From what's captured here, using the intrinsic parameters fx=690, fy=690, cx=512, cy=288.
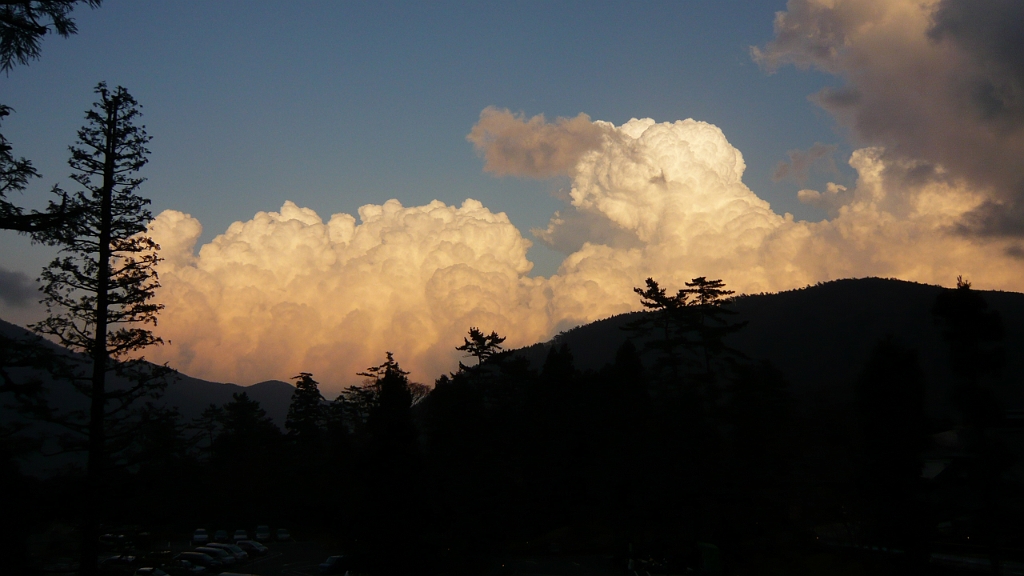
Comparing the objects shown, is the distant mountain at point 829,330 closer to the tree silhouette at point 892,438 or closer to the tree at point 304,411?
the tree at point 304,411

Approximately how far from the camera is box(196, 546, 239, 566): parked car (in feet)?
146

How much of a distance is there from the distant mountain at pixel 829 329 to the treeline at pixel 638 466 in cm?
5771

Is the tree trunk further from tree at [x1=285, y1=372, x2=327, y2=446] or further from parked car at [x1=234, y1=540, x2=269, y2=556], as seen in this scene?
tree at [x1=285, y1=372, x2=327, y2=446]

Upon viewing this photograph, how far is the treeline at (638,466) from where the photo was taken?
22672mm

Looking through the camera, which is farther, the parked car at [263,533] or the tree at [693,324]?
the parked car at [263,533]

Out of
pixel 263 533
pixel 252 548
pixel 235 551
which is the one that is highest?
pixel 235 551

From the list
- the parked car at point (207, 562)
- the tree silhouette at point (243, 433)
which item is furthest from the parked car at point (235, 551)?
the tree silhouette at point (243, 433)

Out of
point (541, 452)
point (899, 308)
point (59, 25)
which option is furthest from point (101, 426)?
point (899, 308)

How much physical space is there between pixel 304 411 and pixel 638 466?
45.4 metres

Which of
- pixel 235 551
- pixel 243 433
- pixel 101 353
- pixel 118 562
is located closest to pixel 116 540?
pixel 118 562

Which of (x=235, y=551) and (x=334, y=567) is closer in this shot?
(x=334, y=567)

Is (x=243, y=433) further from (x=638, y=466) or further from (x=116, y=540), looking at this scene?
(x=116, y=540)

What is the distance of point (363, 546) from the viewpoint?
33031mm

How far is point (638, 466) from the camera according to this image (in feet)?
127
